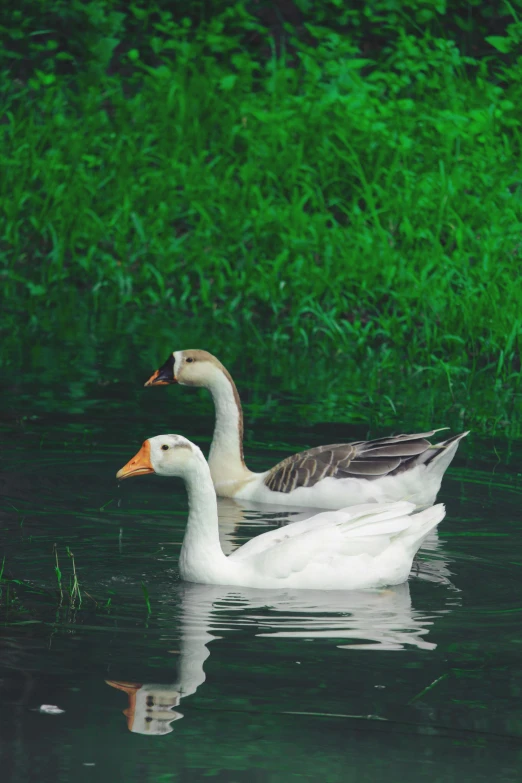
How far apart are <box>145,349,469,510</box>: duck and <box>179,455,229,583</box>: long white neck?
1647 millimetres

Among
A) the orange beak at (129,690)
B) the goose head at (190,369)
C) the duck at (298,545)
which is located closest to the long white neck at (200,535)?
the duck at (298,545)

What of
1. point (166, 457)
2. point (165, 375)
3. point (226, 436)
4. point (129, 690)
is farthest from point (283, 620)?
point (165, 375)

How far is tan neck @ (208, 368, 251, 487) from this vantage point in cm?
941

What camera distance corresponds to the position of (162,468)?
7461mm

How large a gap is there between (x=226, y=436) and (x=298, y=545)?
2529 millimetres

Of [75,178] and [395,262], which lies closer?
[395,262]

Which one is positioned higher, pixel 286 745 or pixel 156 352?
pixel 286 745

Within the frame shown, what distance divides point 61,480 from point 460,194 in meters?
6.72

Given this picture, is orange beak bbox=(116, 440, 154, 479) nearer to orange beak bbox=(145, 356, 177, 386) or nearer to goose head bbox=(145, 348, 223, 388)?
goose head bbox=(145, 348, 223, 388)

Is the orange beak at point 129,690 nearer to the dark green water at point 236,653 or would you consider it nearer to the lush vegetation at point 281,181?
the dark green water at point 236,653

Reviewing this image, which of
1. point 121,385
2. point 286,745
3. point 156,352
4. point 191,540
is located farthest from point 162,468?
point 156,352

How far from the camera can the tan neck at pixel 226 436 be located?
941cm

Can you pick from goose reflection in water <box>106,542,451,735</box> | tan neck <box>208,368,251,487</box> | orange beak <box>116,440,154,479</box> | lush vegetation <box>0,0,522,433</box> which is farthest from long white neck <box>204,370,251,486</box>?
goose reflection in water <box>106,542,451,735</box>

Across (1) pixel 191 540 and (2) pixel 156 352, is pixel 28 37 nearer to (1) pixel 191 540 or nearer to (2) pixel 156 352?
(2) pixel 156 352
